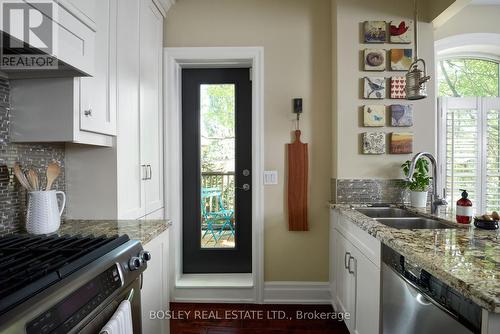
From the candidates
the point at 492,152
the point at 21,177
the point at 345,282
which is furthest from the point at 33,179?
the point at 492,152

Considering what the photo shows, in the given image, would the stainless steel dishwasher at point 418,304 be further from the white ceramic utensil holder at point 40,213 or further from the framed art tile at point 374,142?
the white ceramic utensil holder at point 40,213

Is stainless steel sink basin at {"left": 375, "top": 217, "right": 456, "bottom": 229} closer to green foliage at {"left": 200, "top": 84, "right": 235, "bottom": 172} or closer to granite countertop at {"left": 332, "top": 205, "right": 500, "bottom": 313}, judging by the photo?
granite countertop at {"left": 332, "top": 205, "right": 500, "bottom": 313}

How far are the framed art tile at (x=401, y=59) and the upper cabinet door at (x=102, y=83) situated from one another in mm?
2017

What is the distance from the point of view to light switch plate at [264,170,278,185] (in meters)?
2.48

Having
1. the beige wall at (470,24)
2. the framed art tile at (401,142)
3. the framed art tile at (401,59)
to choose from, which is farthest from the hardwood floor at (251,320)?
the beige wall at (470,24)

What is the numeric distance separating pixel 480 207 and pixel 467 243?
1855mm

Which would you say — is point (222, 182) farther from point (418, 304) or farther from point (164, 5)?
point (418, 304)

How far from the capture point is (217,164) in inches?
107

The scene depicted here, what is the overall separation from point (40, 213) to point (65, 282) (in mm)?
738

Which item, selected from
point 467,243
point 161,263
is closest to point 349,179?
point 467,243

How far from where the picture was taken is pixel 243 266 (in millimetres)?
2754

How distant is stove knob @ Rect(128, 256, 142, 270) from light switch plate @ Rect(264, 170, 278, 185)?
150 cm

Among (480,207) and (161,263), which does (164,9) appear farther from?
(480,207)

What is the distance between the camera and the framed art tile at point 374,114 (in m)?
2.29
